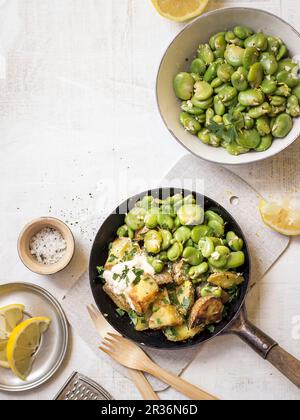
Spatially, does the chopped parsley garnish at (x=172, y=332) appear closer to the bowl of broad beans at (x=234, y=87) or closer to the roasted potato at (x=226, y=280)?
the roasted potato at (x=226, y=280)

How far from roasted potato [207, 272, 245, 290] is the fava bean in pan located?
44 centimetres

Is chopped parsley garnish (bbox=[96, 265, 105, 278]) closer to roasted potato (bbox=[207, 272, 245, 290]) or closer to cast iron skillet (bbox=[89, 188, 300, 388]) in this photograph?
cast iron skillet (bbox=[89, 188, 300, 388])

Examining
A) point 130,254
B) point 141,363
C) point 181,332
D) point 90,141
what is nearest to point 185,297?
point 181,332

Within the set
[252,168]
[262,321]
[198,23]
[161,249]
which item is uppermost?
[198,23]

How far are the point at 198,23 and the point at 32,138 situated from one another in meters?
0.78

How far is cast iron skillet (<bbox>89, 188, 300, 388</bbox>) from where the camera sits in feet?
6.31

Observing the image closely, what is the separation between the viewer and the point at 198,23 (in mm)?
1959

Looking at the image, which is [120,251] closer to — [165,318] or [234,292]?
[165,318]

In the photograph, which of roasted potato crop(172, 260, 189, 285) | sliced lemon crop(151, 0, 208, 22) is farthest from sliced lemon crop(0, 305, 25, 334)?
sliced lemon crop(151, 0, 208, 22)

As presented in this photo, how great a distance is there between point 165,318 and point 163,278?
135mm

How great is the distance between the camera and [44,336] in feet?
7.04

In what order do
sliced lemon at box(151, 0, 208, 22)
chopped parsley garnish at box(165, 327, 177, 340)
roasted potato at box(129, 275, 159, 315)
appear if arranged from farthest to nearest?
sliced lemon at box(151, 0, 208, 22) → chopped parsley garnish at box(165, 327, 177, 340) → roasted potato at box(129, 275, 159, 315)

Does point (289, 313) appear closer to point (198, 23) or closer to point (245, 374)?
point (245, 374)

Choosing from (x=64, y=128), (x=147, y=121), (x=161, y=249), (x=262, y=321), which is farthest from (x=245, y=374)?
(x=64, y=128)
